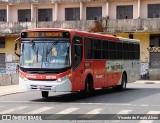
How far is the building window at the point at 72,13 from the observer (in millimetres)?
48094

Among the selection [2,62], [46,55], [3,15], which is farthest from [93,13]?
[46,55]

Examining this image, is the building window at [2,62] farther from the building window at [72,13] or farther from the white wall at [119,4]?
the white wall at [119,4]

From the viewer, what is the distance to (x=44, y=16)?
49.4m

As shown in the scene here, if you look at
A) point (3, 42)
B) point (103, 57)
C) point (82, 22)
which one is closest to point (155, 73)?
point (82, 22)

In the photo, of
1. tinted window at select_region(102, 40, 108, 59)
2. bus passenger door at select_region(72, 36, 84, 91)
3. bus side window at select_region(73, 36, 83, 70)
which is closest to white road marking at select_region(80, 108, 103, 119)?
bus passenger door at select_region(72, 36, 84, 91)

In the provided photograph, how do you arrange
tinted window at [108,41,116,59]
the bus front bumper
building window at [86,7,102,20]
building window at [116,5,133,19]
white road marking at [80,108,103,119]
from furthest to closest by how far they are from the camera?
building window at [86,7,102,20] → building window at [116,5,133,19] → tinted window at [108,41,116,59] → the bus front bumper → white road marking at [80,108,103,119]

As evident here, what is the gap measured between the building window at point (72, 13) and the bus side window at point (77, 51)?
2875 centimetres

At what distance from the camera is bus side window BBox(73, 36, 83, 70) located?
18859 mm

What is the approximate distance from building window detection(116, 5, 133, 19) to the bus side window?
2742cm

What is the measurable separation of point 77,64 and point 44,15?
31.0 meters

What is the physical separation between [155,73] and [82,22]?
8.99m

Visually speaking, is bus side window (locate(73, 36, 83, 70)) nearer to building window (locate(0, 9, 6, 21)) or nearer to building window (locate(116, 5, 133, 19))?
building window (locate(116, 5, 133, 19))

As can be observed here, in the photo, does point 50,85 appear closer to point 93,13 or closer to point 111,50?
point 111,50

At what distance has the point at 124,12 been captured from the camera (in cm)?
4647
